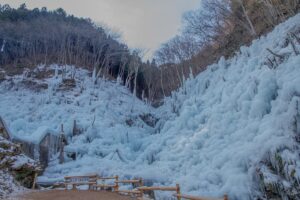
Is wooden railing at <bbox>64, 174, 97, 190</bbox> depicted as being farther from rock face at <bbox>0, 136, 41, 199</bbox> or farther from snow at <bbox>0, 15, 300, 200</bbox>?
rock face at <bbox>0, 136, 41, 199</bbox>

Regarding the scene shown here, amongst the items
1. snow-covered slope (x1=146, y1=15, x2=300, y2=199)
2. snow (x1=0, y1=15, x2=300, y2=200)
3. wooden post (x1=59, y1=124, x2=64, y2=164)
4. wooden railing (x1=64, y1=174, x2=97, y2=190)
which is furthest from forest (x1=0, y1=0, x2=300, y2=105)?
wooden railing (x1=64, y1=174, x2=97, y2=190)

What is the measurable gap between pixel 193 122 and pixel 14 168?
25.6 feet

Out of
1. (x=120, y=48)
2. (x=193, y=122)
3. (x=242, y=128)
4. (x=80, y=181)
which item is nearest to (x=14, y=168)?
(x=80, y=181)

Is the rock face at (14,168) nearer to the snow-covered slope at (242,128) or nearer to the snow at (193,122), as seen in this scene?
the snow at (193,122)

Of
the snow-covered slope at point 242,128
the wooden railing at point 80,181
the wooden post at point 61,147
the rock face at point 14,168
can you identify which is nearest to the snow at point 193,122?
the snow-covered slope at point 242,128

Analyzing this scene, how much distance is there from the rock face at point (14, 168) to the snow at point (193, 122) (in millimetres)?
1549

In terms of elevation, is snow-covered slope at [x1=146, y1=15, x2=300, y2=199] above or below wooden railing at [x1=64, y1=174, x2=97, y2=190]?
above

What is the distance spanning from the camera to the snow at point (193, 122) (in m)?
7.57

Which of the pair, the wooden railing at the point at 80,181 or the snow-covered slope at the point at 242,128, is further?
the wooden railing at the point at 80,181

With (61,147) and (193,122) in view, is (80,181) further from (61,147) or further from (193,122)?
(193,122)

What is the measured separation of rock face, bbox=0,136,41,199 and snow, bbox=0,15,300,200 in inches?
61.0

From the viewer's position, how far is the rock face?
9.03m

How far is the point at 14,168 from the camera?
10383 mm

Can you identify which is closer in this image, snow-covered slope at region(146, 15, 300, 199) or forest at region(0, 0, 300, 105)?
snow-covered slope at region(146, 15, 300, 199)
